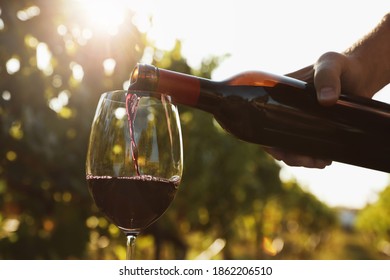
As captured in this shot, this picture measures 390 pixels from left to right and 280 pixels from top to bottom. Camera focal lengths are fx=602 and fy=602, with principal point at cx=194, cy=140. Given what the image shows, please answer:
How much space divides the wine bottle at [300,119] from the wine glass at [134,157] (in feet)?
0.95

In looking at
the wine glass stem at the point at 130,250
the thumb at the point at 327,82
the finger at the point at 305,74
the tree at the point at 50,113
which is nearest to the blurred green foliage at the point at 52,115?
the tree at the point at 50,113

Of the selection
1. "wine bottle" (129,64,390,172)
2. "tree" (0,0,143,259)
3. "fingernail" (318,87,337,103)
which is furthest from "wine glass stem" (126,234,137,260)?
"tree" (0,0,143,259)

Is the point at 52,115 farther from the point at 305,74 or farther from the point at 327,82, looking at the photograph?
the point at 327,82

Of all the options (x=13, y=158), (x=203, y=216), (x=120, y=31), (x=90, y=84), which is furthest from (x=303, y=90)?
(x=203, y=216)

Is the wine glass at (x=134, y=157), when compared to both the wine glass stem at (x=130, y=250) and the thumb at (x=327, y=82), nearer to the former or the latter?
the wine glass stem at (x=130, y=250)

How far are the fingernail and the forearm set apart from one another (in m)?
0.37

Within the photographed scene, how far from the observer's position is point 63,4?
13.2 feet

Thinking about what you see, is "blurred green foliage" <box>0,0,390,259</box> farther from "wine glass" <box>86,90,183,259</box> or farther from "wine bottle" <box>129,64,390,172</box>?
"wine glass" <box>86,90,183,259</box>

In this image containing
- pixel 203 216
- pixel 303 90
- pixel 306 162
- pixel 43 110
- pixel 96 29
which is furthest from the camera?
pixel 203 216

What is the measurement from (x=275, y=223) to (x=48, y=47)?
1981 inches

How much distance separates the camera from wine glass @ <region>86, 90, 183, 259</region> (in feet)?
6.48

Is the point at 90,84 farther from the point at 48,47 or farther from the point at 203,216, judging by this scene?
the point at 203,216

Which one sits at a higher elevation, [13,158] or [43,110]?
[43,110]

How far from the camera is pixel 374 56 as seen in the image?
261 cm
